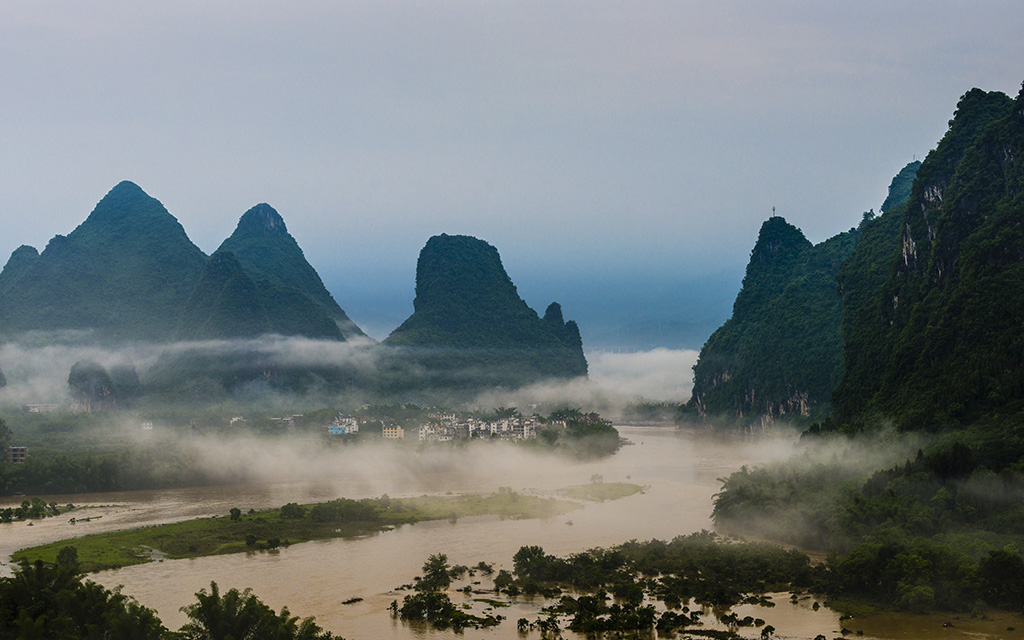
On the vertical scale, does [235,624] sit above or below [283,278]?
below

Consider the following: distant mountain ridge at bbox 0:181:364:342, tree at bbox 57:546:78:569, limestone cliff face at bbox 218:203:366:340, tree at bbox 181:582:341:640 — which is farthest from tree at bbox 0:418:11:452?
limestone cliff face at bbox 218:203:366:340

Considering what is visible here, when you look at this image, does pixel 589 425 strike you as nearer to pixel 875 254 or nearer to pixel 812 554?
pixel 875 254

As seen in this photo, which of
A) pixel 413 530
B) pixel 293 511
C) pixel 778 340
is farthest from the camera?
pixel 778 340

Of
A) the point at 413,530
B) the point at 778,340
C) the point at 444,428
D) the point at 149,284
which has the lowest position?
the point at 413,530

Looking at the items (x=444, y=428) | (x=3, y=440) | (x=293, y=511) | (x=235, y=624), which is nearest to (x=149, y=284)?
(x=444, y=428)

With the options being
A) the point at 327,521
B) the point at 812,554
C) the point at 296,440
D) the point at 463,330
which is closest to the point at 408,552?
the point at 327,521

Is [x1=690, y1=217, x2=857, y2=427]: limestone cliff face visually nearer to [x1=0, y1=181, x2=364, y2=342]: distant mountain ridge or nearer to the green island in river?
the green island in river

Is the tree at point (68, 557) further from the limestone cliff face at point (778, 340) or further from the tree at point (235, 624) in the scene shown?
the limestone cliff face at point (778, 340)

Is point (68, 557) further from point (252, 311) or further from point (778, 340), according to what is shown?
point (778, 340)

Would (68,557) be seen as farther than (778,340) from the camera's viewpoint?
No
